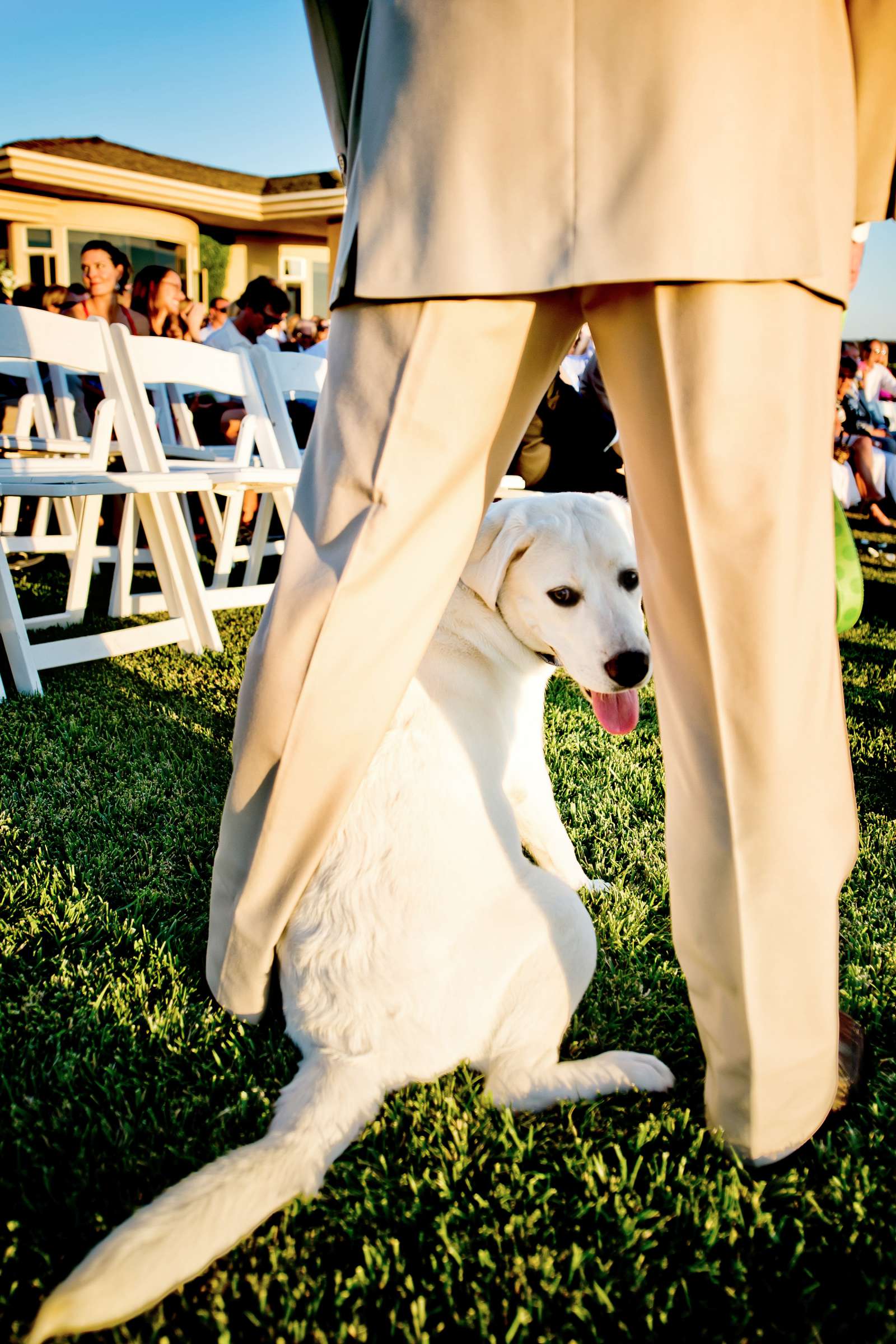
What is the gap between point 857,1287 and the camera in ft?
4.17

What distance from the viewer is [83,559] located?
4.59 meters

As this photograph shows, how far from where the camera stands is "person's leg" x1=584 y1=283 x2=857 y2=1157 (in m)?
1.17

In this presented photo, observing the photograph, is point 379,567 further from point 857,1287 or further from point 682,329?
point 857,1287

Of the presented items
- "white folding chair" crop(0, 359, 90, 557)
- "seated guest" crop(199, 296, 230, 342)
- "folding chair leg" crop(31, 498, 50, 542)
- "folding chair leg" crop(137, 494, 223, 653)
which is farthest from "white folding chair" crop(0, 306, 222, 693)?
"seated guest" crop(199, 296, 230, 342)

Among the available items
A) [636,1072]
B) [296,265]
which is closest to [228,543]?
[636,1072]

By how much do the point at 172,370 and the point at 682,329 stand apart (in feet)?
13.9

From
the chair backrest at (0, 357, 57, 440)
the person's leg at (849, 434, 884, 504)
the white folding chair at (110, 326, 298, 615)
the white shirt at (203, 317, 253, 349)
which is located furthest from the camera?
the person's leg at (849, 434, 884, 504)

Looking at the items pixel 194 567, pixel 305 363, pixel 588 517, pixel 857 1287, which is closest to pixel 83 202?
pixel 305 363

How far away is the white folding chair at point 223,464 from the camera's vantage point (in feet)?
15.0

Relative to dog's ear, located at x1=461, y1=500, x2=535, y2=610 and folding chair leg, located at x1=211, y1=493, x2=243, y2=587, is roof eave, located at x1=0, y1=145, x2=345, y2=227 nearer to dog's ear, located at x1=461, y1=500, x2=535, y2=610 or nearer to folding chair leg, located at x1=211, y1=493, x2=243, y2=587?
folding chair leg, located at x1=211, y1=493, x2=243, y2=587

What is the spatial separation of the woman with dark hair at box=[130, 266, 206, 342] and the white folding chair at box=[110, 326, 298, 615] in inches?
96.3

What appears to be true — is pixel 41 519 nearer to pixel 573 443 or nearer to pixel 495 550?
pixel 573 443

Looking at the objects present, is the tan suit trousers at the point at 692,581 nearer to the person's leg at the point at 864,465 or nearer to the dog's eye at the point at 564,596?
the dog's eye at the point at 564,596

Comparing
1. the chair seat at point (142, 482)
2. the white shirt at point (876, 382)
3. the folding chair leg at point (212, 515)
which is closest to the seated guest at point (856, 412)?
the white shirt at point (876, 382)
